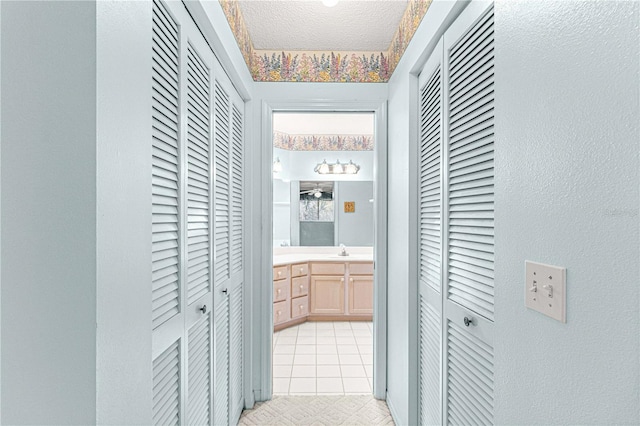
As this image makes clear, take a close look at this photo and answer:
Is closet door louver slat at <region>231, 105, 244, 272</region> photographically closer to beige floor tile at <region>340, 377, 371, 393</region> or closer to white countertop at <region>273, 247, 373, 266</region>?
beige floor tile at <region>340, 377, 371, 393</region>

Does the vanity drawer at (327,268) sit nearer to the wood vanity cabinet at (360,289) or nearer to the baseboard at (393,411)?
the wood vanity cabinet at (360,289)

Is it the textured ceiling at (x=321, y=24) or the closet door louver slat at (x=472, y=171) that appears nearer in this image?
the closet door louver slat at (x=472, y=171)

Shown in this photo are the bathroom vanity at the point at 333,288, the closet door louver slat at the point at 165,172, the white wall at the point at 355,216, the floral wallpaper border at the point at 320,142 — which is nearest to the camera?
the closet door louver slat at the point at 165,172

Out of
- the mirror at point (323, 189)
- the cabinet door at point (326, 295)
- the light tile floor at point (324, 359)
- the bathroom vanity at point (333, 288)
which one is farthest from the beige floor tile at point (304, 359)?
the mirror at point (323, 189)

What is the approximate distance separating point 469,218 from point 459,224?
0.26 ft

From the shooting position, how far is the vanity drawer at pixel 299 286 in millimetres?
4121

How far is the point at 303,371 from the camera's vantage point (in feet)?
9.80

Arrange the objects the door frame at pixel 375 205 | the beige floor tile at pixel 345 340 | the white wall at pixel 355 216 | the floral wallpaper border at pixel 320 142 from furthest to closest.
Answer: the white wall at pixel 355 216
the floral wallpaper border at pixel 320 142
the beige floor tile at pixel 345 340
the door frame at pixel 375 205

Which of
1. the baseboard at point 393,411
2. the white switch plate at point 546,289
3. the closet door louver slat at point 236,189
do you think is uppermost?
the closet door louver slat at point 236,189

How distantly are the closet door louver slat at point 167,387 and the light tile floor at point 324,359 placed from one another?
1548mm

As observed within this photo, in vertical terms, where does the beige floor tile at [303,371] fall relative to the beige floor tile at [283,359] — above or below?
above

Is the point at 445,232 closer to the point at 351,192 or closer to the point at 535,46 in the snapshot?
the point at 535,46

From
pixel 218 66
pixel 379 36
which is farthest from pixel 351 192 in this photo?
pixel 218 66

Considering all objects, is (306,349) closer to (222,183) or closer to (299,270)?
(299,270)
